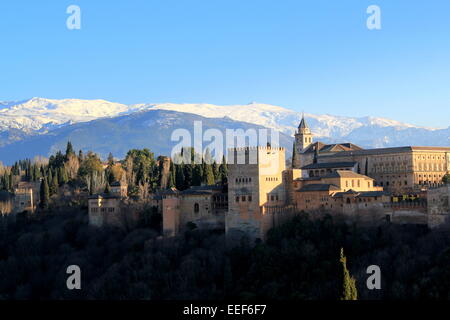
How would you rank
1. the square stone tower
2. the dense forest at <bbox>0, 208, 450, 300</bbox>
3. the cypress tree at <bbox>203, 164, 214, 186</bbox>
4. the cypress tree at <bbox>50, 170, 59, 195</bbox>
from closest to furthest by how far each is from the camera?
the dense forest at <bbox>0, 208, 450, 300</bbox> < the square stone tower < the cypress tree at <bbox>203, 164, 214, 186</bbox> < the cypress tree at <bbox>50, 170, 59, 195</bbox>

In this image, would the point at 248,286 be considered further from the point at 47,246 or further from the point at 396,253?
the point at 47,246

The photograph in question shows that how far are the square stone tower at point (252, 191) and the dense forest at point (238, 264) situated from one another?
1.22 metres

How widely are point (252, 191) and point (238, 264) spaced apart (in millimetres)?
5275

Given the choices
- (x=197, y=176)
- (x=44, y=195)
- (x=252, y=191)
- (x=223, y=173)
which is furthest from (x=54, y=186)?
(x=252, y=191)

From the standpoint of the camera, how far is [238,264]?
5306 centimetres

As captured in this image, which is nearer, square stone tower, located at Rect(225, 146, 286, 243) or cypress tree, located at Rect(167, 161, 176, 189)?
square stone tower, located at Rect(225, 146, 286, 243)

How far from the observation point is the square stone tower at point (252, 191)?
54688 millimetres

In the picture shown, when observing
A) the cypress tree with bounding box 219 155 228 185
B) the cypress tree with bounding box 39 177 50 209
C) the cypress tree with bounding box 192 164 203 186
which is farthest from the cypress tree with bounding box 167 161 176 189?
the cypress tree with bounding box 39 177 50 209

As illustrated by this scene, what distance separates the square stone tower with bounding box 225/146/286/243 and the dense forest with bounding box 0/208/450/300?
122cm

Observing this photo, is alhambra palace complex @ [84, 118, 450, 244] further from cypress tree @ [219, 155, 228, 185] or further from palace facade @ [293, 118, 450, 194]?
palace facade @ [293, 118, 450, 194]

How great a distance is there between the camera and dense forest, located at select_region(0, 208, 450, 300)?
4697 cm

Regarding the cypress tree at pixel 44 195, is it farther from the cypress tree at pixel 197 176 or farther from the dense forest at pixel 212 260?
the cypress tree at pixel 197 176

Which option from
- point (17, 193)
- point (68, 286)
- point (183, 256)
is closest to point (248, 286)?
point (183, 256)
